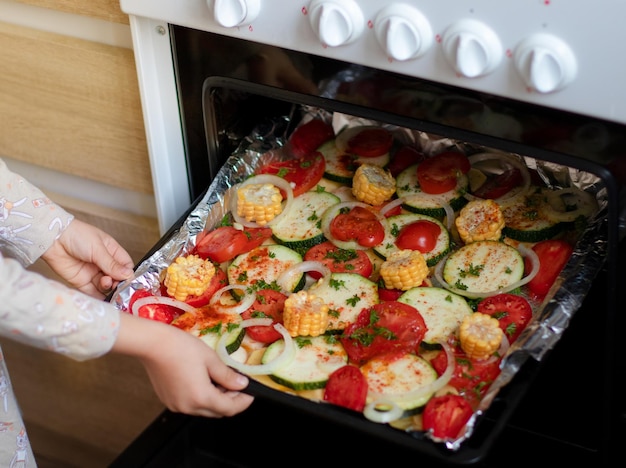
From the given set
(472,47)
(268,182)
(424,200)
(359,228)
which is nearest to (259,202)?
(268,182)

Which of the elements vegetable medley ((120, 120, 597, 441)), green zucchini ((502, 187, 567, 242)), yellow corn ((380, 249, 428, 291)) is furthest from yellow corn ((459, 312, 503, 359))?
green zucchini ((502, 187, 567, 242))

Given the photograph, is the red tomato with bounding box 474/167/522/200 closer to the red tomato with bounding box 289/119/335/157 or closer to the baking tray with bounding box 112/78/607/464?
the baking tray with bounding box 112/78/607/464

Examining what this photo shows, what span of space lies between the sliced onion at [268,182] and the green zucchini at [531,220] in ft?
1.19

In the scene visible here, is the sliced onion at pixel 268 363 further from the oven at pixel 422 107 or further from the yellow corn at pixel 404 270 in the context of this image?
the yellow corn at pixel 404 270

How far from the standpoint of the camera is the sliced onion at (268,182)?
4.51 ft

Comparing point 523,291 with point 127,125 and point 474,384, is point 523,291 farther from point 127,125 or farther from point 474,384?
point 127,125

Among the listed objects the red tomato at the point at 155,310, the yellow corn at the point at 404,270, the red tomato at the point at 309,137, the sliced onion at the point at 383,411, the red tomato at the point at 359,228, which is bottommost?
the sliced onion at the point at 383,411

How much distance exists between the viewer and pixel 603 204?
1302 millimetres

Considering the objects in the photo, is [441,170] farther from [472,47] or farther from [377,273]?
[472,47]

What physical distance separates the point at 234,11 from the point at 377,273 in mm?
470

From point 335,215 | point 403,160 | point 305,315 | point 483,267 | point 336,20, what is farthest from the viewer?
point 403,160

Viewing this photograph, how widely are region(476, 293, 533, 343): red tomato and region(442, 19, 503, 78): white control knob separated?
37 cm

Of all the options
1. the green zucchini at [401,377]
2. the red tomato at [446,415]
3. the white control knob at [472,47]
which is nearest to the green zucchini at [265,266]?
the green zucchini at [401,377]

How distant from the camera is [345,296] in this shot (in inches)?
48.9
